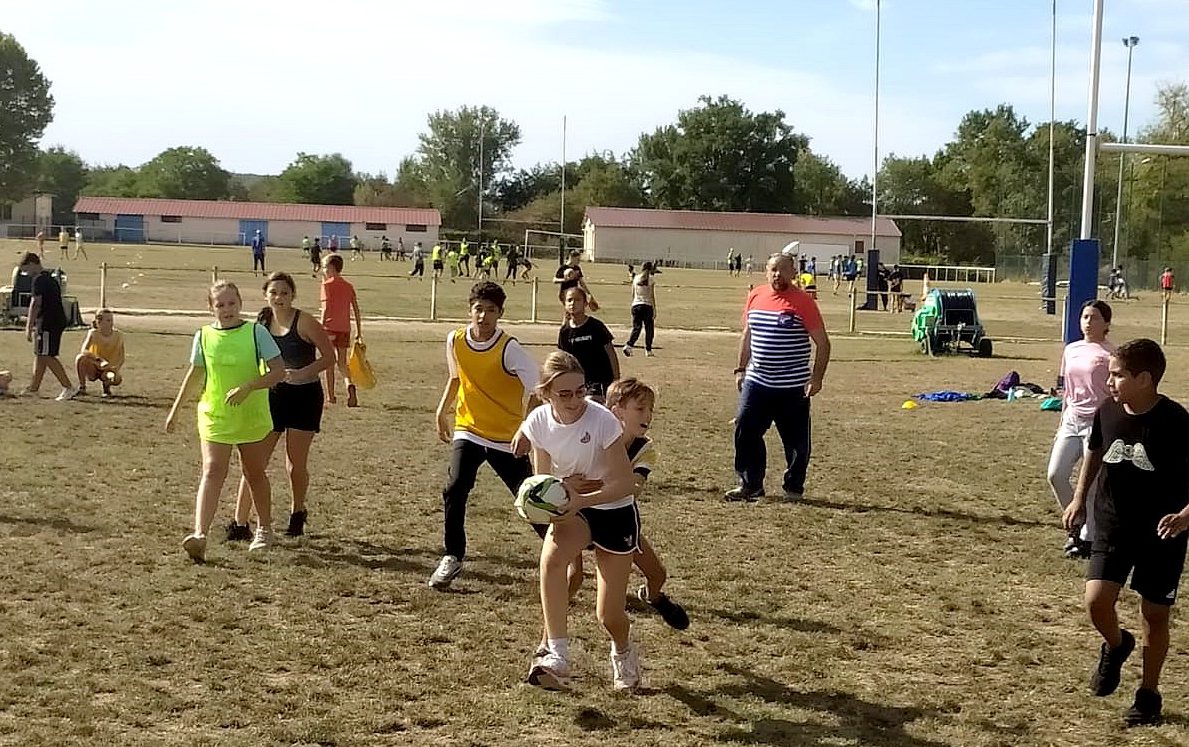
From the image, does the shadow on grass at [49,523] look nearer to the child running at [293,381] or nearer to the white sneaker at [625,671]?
the child running at [293,381]

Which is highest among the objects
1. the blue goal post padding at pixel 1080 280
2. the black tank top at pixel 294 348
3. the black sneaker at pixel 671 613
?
the blue goal post padding at pixel 1080 280

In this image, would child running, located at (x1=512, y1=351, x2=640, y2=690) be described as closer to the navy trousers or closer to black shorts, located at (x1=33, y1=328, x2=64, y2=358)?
the navy trousers

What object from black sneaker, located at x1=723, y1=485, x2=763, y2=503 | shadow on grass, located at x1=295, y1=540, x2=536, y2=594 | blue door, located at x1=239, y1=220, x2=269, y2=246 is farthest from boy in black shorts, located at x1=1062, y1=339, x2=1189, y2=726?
blue door, located at x1=239, y1=220, x2=269, y2=246

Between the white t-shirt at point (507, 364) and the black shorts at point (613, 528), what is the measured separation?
1.43 meters

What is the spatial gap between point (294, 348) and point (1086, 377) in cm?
486

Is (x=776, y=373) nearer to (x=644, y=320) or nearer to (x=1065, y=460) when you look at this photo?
(x=1065, y=460)

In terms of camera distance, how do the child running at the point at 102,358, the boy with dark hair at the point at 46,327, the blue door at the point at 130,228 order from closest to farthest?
the boy with dark hair at the point at 46,327
the child running at the point at 102,358
the blue door at the point at 130,228

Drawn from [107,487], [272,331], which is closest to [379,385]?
[107,487]

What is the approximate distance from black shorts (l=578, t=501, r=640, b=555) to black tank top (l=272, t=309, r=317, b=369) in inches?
131

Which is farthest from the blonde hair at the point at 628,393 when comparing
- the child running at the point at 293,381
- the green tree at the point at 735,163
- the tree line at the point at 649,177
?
the green tree at the point at 735,163

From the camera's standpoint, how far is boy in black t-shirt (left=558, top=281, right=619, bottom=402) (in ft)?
29.2

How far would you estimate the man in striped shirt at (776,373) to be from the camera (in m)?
9.78

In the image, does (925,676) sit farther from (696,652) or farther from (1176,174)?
(1176,174)

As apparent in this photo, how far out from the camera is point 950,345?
24812 millimetres
